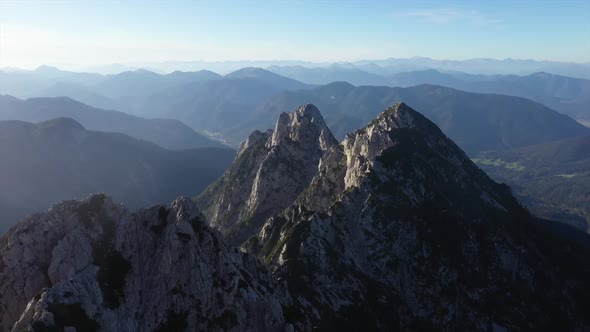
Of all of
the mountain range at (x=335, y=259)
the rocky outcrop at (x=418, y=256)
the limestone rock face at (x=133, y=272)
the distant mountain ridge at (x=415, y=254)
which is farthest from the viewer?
the rocky outcrop at (x=418, y=256)

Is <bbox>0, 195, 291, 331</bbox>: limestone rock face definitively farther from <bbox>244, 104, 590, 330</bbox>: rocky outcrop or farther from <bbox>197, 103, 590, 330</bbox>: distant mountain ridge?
<bbox>244, 104, 590, 330</bbox>: rocky outcrop

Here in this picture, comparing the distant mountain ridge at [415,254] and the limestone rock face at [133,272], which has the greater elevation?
the limestone rock face at [133,272]

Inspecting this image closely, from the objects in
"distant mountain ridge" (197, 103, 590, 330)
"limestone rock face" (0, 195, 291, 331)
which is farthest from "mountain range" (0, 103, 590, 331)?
"distant mountain ridge" (197, 103, 590, 330)

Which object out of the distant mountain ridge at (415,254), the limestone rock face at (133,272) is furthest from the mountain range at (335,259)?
the distant mountain ridge at (415,254)

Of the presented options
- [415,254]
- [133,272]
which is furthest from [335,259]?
[133,272]

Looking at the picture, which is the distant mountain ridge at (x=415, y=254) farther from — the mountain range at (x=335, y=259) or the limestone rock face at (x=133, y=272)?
the limestone rock face at (x=133, y=272)

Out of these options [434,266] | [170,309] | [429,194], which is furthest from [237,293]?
[429,194]
